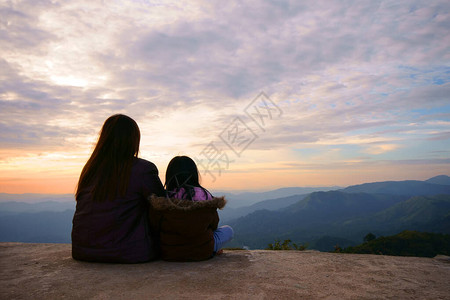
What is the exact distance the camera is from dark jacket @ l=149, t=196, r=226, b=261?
→ 336 centimetres

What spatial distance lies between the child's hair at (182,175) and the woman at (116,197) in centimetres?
17

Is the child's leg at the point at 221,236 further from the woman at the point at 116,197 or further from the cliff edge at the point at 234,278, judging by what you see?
the woman at the point at 116,197

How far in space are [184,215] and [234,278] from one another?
93cm

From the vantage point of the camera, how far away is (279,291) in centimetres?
264

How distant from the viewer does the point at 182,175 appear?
3.60m

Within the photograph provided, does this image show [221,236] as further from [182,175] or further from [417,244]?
[417,244]

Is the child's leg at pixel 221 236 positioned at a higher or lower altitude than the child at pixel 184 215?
lower

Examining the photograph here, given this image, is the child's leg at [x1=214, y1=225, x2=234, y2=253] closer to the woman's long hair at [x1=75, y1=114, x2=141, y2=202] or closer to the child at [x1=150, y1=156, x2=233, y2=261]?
the child at [x1=150, y1=156, x2=233, y2=261]

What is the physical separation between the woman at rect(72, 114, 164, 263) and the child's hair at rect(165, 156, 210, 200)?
0.17 metres

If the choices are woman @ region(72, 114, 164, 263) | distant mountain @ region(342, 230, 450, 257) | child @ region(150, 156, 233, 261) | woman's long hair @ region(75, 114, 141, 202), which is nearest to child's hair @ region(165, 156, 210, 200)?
child @ region(150, 156, 233, 261)

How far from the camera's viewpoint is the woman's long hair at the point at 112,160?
Result: 10.9 ft

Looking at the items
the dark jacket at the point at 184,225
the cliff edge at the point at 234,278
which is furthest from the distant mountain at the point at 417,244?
the dark jacket at the point at 184,225

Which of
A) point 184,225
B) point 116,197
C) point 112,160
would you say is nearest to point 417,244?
point 184,225

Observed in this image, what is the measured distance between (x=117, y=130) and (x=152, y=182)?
2.53ft
